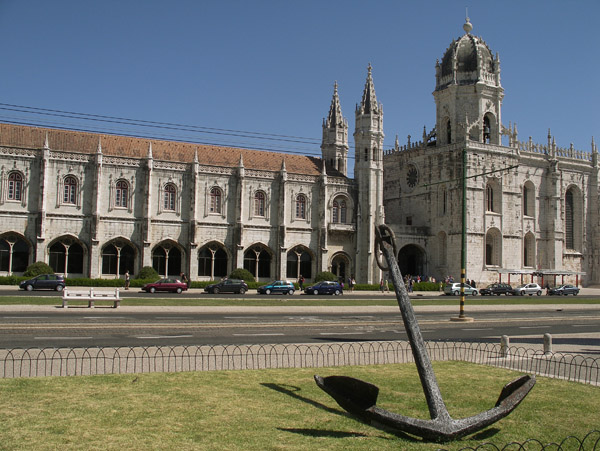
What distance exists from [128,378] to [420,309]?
2645 centimetres

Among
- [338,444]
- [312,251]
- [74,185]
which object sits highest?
[74,185]

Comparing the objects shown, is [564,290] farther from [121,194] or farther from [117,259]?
[121,194]

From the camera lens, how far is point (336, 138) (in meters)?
71.1

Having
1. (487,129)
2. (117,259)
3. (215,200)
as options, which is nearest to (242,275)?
(215,200)

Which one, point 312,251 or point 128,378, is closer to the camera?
point 128,378

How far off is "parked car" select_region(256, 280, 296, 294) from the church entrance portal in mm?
21207

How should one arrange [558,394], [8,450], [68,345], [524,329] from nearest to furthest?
[8,450], [558,394], [68,345], [524,329]

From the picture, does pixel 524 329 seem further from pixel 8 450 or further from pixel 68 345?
pixel 8 450

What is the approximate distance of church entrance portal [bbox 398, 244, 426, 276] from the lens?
6744cm

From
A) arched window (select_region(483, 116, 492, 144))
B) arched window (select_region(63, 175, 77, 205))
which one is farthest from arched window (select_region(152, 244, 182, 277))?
arched window (select_region(483, 116, 492, 144))

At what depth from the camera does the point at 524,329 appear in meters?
25.7

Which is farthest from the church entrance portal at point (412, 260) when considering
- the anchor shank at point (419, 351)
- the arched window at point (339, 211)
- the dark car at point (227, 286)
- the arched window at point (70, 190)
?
the anchor shank at point (419, 351)

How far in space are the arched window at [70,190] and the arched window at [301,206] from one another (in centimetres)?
2016

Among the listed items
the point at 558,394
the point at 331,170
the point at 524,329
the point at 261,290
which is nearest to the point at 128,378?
the point at 558,394
